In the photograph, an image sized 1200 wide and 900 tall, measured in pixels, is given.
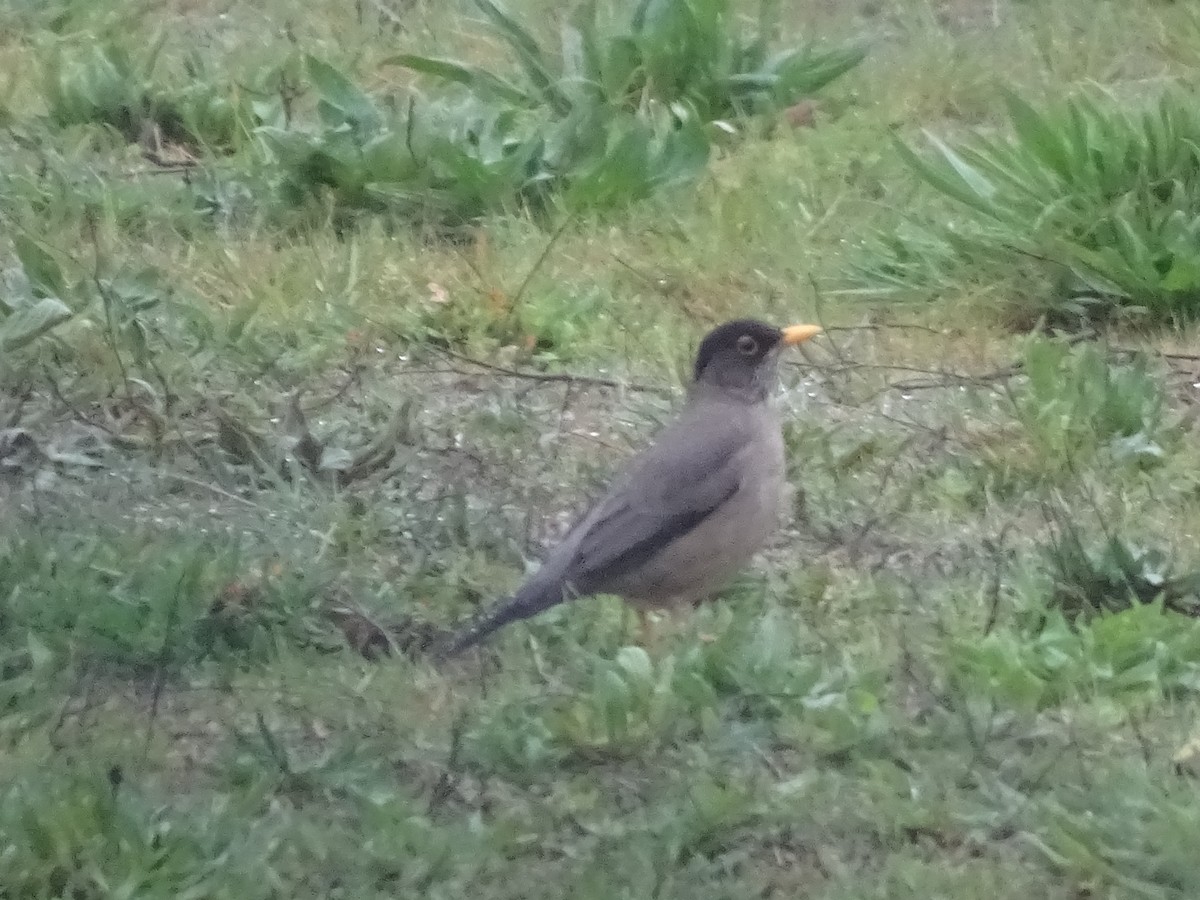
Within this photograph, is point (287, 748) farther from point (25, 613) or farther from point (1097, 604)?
point (1097, 604)

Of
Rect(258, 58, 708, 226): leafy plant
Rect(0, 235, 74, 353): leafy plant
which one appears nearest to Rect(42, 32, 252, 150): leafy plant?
Rect(258, 58, 708, 226): leafy plant

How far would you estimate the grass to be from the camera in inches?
118

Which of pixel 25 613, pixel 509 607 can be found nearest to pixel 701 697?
pixel 509 607

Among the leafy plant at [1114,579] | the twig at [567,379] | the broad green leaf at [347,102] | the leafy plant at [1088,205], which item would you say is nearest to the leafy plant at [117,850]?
the leafy plant at [1114,579]

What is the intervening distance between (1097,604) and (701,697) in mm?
924

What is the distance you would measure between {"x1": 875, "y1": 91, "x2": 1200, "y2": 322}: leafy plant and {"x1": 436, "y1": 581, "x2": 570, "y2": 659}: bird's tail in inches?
95.3

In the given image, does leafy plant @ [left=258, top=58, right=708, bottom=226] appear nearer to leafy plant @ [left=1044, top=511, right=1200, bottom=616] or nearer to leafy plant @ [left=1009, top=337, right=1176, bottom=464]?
leafy plant @ [left=1009, top=337, right=1176, bottom=464]

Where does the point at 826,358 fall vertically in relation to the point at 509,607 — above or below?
below

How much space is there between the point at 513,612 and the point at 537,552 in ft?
1.93

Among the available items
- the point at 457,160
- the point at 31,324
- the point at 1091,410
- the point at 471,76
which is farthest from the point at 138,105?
the point at 1091,410

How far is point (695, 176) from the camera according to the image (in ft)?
21.0

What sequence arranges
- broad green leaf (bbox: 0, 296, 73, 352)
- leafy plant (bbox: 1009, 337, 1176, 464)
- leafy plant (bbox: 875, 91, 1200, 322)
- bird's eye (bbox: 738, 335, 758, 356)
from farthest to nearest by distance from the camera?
leafy plant (bbox: 875, 91, 1200, 322) < broad green leaf (bbox: 0, 296, 73, 352) < leafy plant (bbox: 1009, 337, 1176, 464) < bird's eye (bbox: 738, 335, 758, 356)

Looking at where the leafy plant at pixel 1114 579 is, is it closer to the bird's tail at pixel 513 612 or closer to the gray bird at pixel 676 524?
the gray bird at pixel 676 524

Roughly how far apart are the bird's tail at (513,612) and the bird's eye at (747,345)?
84 centimetres
